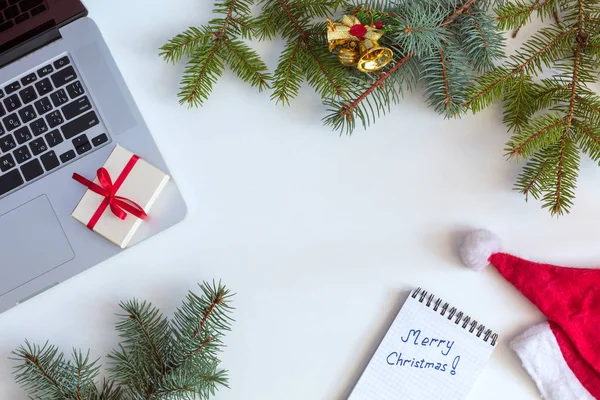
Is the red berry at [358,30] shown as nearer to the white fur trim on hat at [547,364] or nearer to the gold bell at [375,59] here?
the gold bell at [375,59]

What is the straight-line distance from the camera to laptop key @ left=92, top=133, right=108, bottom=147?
0.81 metres

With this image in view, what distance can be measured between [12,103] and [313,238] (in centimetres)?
48

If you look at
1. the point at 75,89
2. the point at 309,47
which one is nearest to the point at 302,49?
the point at 309,47

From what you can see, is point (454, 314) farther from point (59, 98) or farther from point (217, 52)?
point (59, 98)

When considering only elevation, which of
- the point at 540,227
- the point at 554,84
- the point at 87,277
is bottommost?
the point at 87,277

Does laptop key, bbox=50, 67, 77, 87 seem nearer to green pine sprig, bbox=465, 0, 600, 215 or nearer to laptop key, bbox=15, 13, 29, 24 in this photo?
laptop key, bbox=15, 13, 29, 24

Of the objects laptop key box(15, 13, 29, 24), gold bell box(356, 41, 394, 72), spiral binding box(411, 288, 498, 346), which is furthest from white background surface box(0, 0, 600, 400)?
laptop key box(15, 13, 29, 24)

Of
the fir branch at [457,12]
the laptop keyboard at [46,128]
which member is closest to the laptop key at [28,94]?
the laptop keyboard at [46,128]

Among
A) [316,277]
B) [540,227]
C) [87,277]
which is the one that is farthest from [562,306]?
[87,277]

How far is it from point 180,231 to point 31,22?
1.20 feet

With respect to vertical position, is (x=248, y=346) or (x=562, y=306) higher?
(x=562, y=306)

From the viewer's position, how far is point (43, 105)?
0.81m

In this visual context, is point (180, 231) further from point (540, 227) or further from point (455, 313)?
point (540, 227)

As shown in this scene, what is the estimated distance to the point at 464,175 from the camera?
2.75 ft
